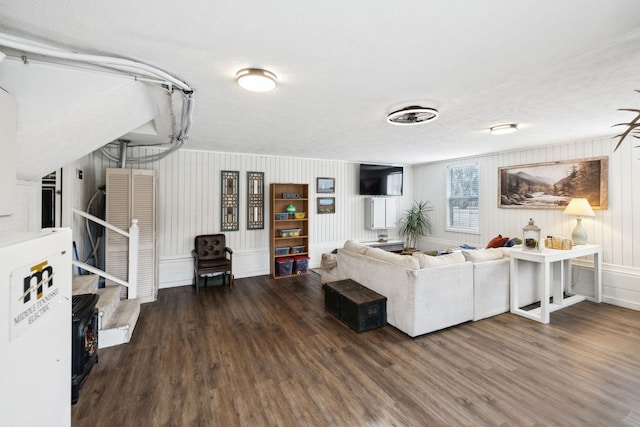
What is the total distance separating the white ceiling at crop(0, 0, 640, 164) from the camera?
1.33m

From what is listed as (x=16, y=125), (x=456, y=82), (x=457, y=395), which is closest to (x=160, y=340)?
(x=16, y=125)

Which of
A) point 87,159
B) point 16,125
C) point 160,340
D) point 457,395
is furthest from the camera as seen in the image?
point 87,159

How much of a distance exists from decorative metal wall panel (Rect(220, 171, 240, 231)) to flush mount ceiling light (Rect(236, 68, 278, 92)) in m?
3.15

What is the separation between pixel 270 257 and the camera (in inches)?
212

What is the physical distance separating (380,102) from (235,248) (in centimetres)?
378

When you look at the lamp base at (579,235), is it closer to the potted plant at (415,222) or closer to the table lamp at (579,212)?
the table lamp at (579,212)

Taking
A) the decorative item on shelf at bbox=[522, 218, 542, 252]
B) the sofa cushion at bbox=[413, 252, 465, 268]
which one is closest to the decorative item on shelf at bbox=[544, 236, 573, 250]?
the decorative item on shelf at bbox=[522, 218, 542, 252]

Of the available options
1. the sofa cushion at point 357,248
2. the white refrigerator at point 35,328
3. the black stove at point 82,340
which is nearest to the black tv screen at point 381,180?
the sofa cushion at point 357,248

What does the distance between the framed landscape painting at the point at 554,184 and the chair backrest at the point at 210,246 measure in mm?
5227

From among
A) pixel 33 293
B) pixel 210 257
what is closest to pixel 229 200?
pixel 210 257

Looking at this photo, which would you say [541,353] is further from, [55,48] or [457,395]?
[55,48]

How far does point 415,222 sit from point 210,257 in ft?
15.4

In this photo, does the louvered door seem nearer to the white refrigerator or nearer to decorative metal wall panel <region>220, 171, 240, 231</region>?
decorative metal wall panel <region>220, 171, 240, 231</region>

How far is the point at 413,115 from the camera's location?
2.85 metres
